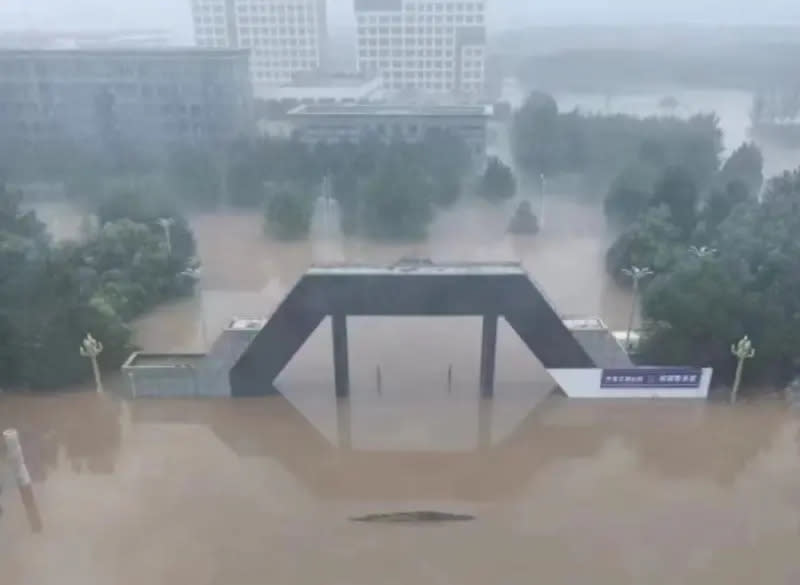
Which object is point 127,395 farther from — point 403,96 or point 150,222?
point 403,96

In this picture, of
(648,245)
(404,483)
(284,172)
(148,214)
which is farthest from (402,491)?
(284,172)

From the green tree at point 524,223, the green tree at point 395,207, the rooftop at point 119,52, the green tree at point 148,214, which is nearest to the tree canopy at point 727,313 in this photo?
the green tree at point 524,223

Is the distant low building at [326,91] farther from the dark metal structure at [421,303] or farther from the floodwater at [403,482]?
the dark metal structure at [421,303]

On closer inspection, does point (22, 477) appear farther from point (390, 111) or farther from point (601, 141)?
point (601, 141)

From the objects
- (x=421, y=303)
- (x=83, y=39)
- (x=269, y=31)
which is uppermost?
(x=269, y=31)

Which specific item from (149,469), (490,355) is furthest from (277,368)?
(490,355)

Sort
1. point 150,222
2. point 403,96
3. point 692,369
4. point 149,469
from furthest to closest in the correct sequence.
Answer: point 403,96 → point 150,222 → point 692,369 → point 149,469
